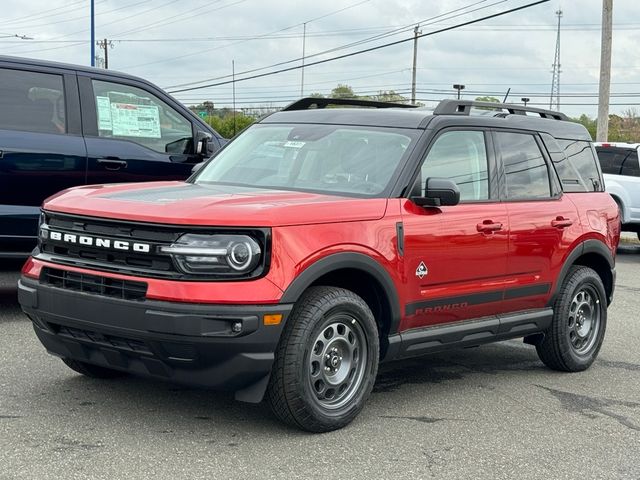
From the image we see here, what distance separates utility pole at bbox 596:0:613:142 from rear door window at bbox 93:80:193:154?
18.1 meters

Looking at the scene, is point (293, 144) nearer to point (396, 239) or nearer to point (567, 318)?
point (396, 239)

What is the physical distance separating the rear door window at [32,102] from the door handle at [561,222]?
418cm

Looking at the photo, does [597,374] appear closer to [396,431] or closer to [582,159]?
[582,159]

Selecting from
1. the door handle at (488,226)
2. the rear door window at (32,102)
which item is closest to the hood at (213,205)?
the door handle at (488,226)

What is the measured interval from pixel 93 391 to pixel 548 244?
3219mm

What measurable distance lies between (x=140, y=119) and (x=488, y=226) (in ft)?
12.7

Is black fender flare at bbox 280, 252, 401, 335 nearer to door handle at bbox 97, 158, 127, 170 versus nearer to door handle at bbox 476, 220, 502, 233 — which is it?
door handle at bbox 476, 220, 502, 233

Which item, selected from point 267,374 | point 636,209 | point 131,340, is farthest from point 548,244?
point 636,209

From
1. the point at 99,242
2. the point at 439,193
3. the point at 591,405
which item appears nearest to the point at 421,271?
the point at 439,193

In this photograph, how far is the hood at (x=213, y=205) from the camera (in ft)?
15.5

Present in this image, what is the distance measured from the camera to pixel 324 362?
5.08m

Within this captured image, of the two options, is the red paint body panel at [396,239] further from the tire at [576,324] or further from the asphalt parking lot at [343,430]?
the asphalt parking lot at [343,430]

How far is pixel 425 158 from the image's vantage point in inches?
230

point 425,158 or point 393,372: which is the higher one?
point 425,158
